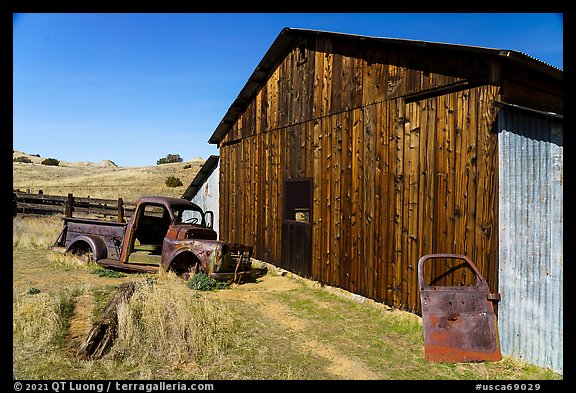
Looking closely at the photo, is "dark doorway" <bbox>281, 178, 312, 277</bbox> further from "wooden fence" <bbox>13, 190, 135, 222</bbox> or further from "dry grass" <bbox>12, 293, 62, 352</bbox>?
"wooden fence" <bbox>13, 190, 135, 222</bbox>

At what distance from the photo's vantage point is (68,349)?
5051 millimetres

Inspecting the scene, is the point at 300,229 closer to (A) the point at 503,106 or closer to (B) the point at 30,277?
(A) the point at 503,106

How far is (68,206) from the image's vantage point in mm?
17984

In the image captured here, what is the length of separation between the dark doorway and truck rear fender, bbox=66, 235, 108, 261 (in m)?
4.99

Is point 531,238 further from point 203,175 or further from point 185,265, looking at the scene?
point 203,175

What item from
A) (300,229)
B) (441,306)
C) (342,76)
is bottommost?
(441,306)

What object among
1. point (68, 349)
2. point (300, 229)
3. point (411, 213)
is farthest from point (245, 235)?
point (68, 349)

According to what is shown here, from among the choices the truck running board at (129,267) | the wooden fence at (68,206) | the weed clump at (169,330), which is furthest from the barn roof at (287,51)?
the wooden fence at (68,206)

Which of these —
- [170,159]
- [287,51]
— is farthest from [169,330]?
[170,159]

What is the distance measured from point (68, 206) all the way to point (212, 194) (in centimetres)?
782

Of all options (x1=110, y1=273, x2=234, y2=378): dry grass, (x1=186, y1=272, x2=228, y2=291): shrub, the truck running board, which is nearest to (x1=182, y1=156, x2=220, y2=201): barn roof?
the truck running board
